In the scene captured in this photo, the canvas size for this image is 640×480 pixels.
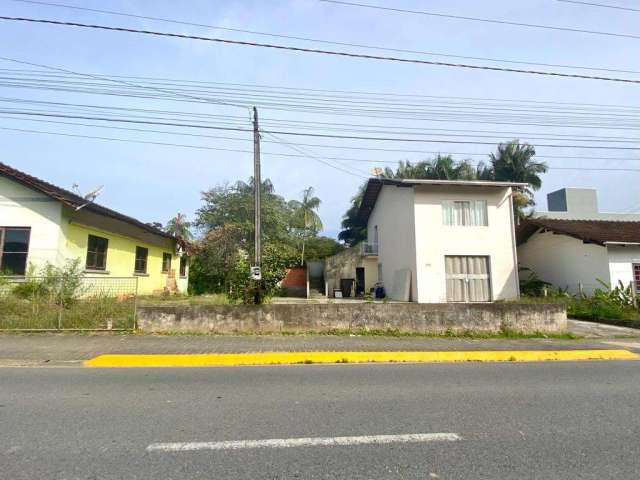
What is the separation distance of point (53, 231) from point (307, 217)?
29.3 meters

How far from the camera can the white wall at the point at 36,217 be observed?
14.0 m

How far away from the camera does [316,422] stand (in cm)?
421

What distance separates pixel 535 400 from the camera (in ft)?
16.6

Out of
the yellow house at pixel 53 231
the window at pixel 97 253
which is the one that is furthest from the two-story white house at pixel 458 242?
the window at pixel 97 253

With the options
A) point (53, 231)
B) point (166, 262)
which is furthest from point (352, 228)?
point (53, 231)

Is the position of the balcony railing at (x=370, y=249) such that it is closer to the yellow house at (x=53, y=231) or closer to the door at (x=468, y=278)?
the door at (x=468, y=278)

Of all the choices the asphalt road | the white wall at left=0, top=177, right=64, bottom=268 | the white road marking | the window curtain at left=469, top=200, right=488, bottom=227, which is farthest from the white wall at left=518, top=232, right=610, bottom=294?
the white wall at left=0, top=177, right=64, bottom=268

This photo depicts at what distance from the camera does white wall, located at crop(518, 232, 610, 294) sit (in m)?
18.9

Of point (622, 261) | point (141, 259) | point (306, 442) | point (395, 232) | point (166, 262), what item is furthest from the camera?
point (166, 262)

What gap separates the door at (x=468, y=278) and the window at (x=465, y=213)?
181 cm

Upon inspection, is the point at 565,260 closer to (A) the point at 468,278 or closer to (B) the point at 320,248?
(A) the point at 468,278

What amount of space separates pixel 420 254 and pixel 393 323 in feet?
29.0

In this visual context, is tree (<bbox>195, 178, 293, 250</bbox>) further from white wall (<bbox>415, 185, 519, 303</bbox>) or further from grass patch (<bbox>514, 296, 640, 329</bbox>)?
grass patch (<bbox>514, 296, 640, 329</bbox>)

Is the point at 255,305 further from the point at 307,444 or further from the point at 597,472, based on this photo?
the point at 597,472
